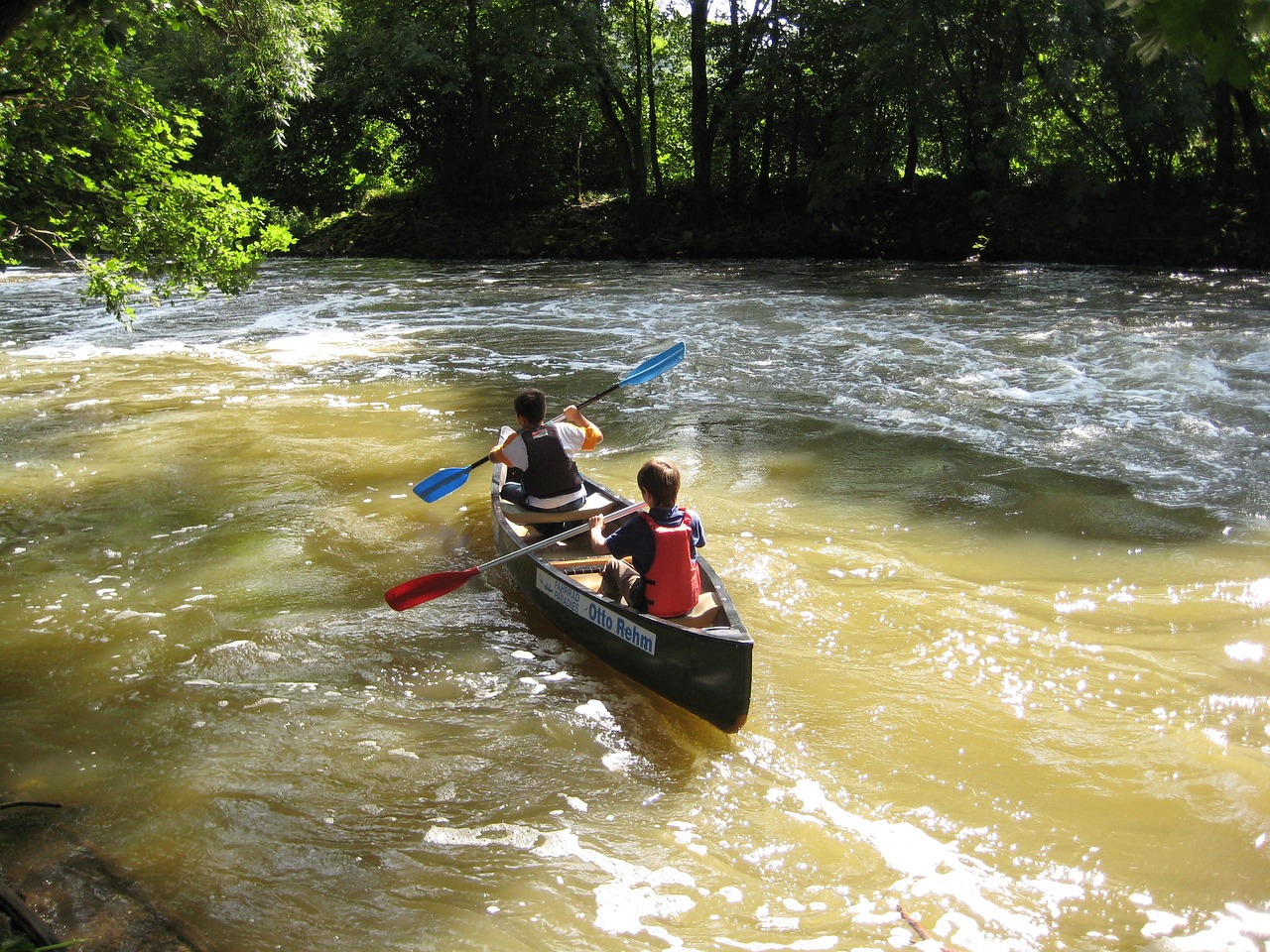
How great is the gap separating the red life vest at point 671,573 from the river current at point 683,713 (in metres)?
0.47

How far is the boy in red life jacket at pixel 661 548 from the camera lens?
164 inches

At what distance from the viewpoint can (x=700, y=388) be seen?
10.1 metres

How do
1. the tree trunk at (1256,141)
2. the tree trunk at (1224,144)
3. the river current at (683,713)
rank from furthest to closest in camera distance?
the tree trunk at (1224,144)
the tree trunk at (1256,141)
the river current at (683,713)

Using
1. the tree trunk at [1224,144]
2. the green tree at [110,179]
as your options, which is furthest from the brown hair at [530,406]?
the tree trunk at [1224,144]

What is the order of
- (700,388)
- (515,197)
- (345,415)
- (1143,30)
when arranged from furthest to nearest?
(515,197), (700,388), (345,415), (1143,30)

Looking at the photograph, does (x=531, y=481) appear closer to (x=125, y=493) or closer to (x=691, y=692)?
(x=691, y=692)

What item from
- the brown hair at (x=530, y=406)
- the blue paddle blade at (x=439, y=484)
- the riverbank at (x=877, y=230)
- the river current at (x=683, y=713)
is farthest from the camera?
the riverbank at (x=877, y=230)

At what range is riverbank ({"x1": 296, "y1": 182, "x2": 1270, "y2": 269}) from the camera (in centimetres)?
1730

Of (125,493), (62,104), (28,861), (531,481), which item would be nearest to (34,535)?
(125,493)

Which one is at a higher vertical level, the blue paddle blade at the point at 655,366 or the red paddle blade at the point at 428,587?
the blue paddle blade at the point at 655,366

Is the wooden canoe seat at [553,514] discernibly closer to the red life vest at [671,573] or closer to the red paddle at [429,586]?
the red paddle at [429,586]

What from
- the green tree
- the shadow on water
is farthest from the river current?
→ the green tree

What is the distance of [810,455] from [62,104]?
570 cm

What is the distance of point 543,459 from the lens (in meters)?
5.68
